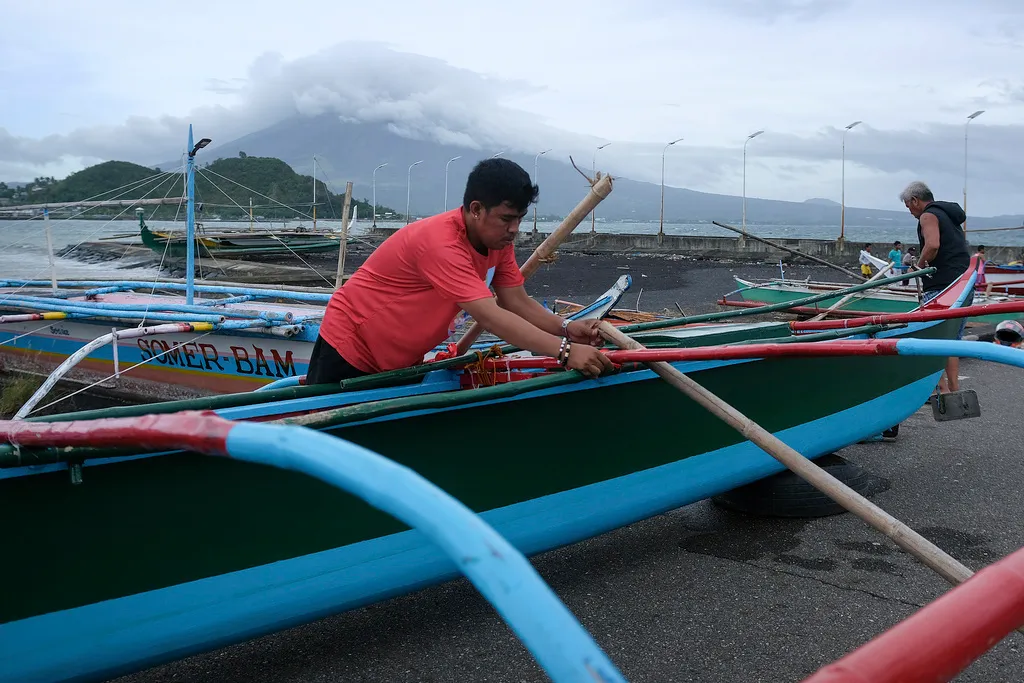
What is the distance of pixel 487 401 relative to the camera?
3.01 metres

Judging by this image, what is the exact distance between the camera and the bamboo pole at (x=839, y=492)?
89.9 inches

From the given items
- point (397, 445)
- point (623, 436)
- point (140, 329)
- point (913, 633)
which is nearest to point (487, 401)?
point (397, 445)

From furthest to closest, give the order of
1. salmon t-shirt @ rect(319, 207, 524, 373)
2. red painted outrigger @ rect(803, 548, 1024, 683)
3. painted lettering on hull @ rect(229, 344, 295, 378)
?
painted lettering on hull @ rect(229, 344, 295, 378)
salmon t-shirt @ rect(319, 207, 524, 373)
red painted outrigger @ rect(803, 548, 1024, 683)

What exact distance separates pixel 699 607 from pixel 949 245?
4.50 meters

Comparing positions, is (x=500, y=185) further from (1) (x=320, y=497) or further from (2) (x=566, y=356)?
(1) (x=320, y=497)

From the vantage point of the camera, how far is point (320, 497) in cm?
273

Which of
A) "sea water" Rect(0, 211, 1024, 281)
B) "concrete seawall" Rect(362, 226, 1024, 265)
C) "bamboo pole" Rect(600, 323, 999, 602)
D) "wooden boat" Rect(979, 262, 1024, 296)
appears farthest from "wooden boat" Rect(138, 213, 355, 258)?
"bamboo pole" Rect(600, 323, 999, 602)

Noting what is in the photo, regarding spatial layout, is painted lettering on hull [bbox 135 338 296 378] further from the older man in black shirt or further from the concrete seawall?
the concrete seawall

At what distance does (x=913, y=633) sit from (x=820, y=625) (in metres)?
2.46

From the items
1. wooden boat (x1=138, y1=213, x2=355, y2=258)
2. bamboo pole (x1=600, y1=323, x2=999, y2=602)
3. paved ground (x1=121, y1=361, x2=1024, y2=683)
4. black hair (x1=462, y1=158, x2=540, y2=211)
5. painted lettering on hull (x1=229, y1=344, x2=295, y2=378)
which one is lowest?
A: paved ground (x1=121, y1=361, x2=1024, y2=683)

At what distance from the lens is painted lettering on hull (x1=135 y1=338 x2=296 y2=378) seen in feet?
23.1

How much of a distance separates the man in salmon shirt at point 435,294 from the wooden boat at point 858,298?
620 cm

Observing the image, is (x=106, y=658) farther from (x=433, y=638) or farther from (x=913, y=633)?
(x=913, y=633)

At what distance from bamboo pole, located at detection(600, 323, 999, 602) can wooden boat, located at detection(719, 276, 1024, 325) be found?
591 centimetres
